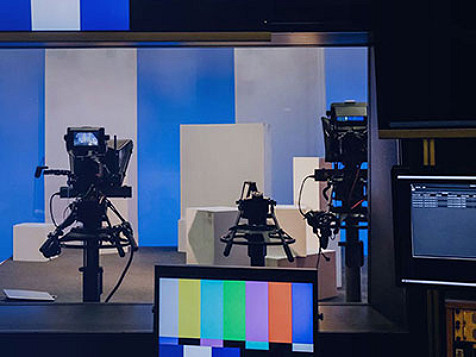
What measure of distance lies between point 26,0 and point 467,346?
1701 millimetres

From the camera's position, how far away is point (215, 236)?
4629 mm

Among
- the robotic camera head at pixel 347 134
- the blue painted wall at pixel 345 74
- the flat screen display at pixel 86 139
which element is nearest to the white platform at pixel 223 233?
the robotic camera head at pixel 347 134

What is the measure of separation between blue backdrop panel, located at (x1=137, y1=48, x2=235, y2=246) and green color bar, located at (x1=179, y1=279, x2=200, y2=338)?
629cm

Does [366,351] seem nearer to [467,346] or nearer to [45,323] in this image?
[467,346]

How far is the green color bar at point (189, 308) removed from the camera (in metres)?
1.19

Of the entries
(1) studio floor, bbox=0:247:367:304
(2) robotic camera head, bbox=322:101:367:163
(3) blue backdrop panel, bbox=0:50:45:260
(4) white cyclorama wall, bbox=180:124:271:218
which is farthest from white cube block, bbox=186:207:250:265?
(3) blue backdrop panel, bbox=0:50:45:260

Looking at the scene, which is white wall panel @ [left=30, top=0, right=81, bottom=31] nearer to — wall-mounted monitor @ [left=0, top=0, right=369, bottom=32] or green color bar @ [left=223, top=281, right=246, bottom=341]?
wall-mounted monitor @ [left=0, top=0, right=369, bottom=32]

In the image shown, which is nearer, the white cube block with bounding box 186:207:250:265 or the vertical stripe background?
the white cube block with bounding box 186:207:250:265

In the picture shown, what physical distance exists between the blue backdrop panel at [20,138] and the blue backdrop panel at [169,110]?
1329mm

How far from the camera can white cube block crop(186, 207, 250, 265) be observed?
4602 mm

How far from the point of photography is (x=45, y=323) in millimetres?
1615

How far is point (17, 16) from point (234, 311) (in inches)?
47.1

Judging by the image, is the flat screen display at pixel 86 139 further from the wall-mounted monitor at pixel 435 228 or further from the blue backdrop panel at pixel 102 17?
the wall-mounted monitor at pixel 435 228

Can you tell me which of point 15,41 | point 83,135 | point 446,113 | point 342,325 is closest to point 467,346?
point 342,325
